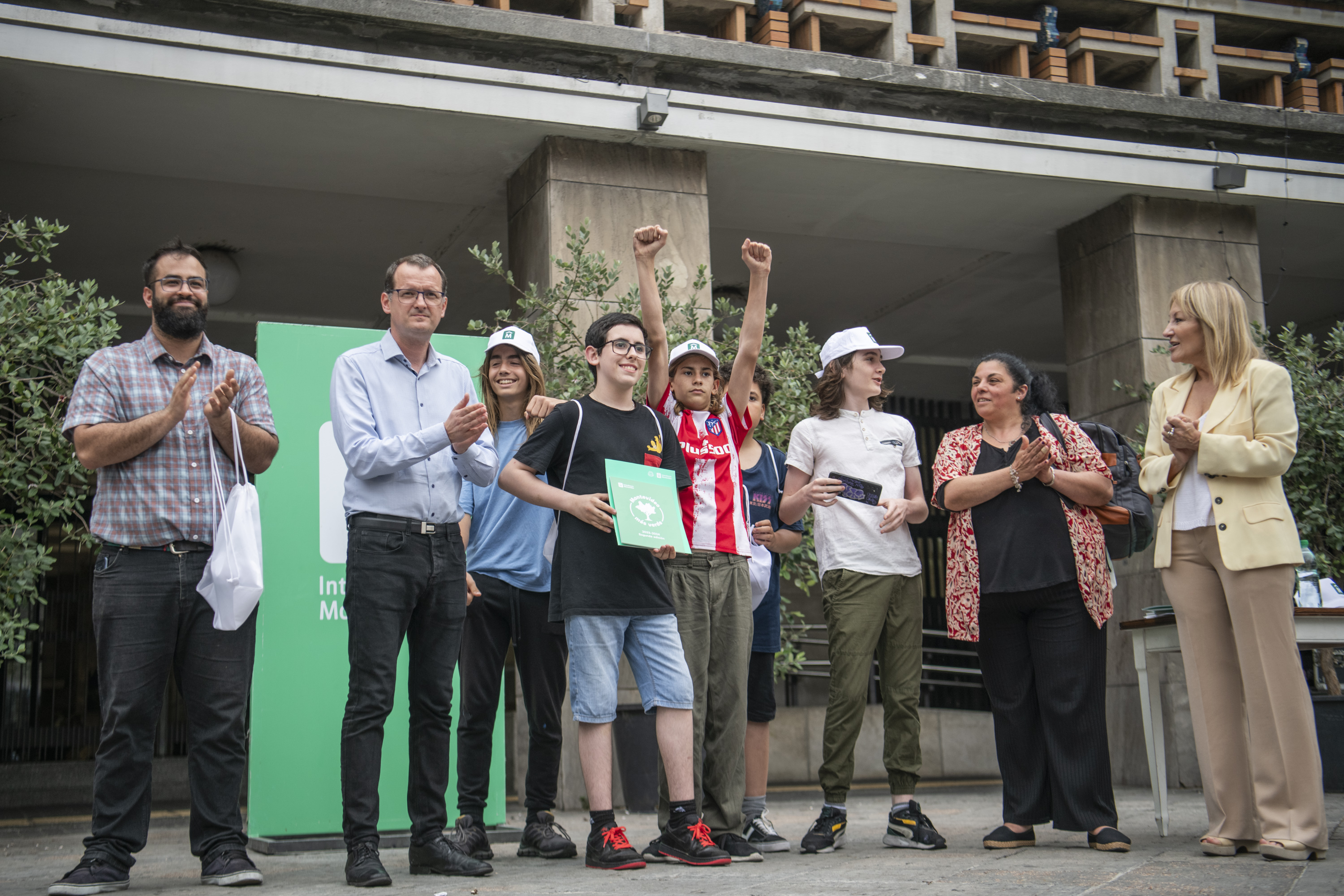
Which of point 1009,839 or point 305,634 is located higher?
point 305,634

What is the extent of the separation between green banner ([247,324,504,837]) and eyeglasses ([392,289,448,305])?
0.79 m

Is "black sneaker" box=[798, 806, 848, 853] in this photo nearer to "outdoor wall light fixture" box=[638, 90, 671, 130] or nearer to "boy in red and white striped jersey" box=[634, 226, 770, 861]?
"boy in red and white striped jersey" box=[634, 226, 770, 861]

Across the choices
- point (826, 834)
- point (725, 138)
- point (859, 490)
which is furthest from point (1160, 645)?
point (725, 138)

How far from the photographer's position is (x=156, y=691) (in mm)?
3820

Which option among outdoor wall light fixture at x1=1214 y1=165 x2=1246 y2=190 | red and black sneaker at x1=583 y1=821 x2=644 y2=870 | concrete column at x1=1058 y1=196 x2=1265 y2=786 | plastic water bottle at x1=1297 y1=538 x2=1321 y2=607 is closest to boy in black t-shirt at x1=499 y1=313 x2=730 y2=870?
red and black sneaker at x1=583 y1=821 x2=644 y2=870

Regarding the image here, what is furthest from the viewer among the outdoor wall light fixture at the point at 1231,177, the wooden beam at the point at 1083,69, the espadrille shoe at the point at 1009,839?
the outdoor wall light fixture at the point at 1231,177

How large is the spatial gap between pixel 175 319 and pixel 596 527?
60.4 inches

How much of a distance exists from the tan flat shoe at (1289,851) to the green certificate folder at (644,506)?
6.96ft

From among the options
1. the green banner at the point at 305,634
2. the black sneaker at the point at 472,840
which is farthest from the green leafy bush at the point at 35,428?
the black sneaker at the point at 472,840

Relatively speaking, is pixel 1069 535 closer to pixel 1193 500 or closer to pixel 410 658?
pixel 1193 500

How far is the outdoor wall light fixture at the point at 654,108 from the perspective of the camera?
7.32m

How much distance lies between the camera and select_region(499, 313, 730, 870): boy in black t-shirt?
4.05m

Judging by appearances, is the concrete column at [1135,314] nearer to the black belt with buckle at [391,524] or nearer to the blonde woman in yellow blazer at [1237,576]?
the blonde woman in yellow blazer at [1237,576]

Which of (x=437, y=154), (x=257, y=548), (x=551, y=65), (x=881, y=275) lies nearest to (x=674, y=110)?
(x=551, y=65)
